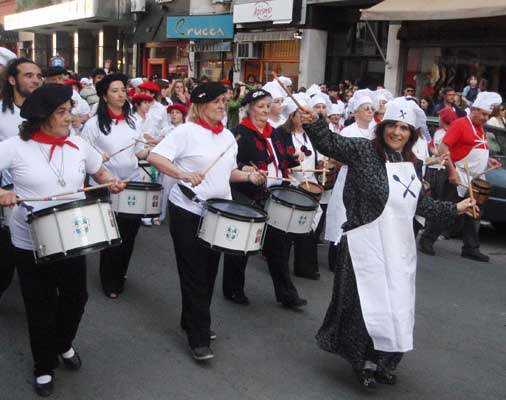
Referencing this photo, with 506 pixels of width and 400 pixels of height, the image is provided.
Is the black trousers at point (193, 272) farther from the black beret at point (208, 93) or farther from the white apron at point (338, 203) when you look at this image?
the white apron at point (338, 203)

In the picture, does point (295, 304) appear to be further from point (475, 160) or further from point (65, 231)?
point (475, 160)

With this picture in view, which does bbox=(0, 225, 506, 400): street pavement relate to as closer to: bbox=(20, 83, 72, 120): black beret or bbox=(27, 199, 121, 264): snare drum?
A: bbox=(27, 199, 121, 264): snare drum

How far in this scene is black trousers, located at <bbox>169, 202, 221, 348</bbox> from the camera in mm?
4305

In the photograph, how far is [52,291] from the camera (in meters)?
3.79

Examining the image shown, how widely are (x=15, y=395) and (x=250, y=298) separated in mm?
2448

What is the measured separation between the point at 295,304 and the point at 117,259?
165 centimetres

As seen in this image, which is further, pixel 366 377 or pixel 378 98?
pixel 378 98

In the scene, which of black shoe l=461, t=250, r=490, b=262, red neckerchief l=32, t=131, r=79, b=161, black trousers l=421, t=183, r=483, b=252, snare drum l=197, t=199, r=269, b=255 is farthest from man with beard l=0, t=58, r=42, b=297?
black shoe l=461, t=250, r=490, b=262

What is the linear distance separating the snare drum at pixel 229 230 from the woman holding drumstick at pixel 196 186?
136 mm

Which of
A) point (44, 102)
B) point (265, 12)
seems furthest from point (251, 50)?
point (44, 102)

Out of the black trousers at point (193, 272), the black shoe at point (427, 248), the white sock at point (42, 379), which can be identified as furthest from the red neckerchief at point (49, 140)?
the black shoe at point (427, 248)

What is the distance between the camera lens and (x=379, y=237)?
3.78m

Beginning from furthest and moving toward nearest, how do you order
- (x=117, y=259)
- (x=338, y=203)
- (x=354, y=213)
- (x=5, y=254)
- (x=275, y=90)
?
(x=275, y=90)
(x=338, y=203)
(x=117, y=259)
(x=5, y=254)
(x=354, y=213)

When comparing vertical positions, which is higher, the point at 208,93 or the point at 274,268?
the point at 208,93
